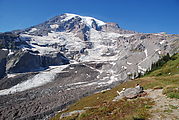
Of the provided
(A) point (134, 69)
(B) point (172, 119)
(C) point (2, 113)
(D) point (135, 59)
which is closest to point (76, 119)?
(B) point (172, 119)

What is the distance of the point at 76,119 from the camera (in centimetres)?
1162

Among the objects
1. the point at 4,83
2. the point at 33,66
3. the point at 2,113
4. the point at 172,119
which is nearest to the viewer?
the point at 172,119

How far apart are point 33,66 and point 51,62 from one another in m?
32.5

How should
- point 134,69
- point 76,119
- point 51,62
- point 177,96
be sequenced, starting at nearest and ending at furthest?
point 76,119 → point 177,96 → point 134,69 → point 51,62

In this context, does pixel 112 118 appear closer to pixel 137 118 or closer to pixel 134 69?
pixel 137 118

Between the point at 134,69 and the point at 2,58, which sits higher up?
the point at 2,58

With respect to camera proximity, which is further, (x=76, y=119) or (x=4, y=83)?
(x=4, y=83)

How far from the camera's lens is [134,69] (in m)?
109

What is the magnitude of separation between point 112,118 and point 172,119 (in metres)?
4.20

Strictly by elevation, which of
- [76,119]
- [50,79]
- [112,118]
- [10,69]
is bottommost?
[50,79]

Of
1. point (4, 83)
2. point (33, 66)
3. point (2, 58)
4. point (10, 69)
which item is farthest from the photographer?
point (33, 66)

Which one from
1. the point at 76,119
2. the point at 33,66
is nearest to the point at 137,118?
the point at 76,119

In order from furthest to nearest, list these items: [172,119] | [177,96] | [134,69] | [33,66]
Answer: [33,66], [134,69], [177,96], [172,119]

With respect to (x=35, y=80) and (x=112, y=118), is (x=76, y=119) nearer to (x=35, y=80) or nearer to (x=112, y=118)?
(x=112, y=118)
